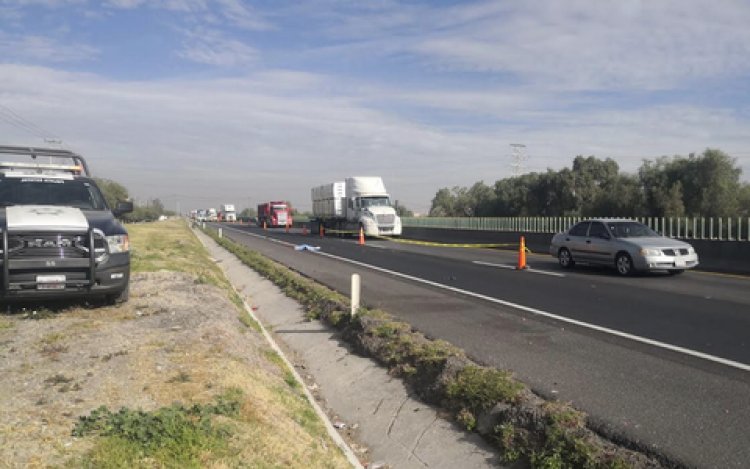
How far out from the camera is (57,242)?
846 centimetres

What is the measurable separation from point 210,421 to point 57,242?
495 centimetres

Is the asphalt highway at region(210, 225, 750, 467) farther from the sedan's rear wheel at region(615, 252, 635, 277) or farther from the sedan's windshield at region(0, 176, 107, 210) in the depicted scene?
the sedan's windshield at region(0, 176, 107, 210)

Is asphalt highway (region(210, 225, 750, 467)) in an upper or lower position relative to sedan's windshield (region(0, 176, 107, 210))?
lower

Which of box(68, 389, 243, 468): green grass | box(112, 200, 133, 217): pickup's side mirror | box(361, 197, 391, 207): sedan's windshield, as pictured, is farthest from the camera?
box(361, 197, 391, 207): sedan's windshield

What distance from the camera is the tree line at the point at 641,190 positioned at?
4412 centimetres

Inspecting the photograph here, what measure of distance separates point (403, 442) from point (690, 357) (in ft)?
12.3

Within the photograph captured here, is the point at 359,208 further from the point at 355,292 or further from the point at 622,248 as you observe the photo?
the point at 355,292

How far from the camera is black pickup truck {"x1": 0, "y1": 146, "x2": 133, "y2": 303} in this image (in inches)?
324

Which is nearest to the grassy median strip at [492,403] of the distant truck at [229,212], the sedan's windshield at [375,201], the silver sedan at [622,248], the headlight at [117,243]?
the headlight at [117,243]

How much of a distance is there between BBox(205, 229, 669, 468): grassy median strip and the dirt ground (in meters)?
1.60

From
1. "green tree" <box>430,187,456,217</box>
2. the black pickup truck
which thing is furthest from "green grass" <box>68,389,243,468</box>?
"green tree" <box>430,187,456,217</box>

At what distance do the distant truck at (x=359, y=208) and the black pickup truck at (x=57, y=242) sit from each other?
29.9 m

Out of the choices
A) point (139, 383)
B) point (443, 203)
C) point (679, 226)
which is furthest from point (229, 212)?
point (139, 383)

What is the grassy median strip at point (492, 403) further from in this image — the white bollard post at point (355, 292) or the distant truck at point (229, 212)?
the distant truck at point (229, 212)
